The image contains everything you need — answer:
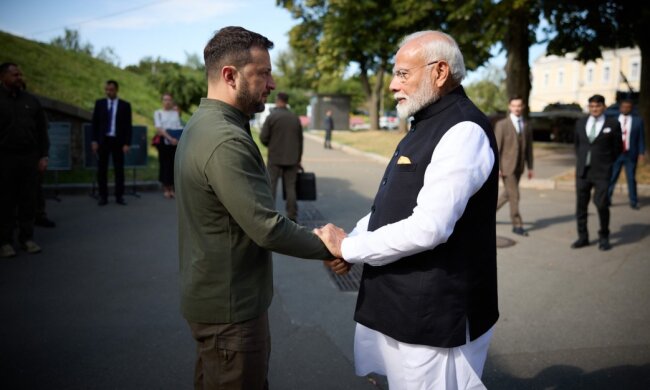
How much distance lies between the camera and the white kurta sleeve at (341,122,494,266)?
211cm

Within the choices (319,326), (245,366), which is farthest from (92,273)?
(245,366)

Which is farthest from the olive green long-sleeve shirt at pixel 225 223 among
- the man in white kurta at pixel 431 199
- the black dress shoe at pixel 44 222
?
the black dress shoe at pixel 44 222

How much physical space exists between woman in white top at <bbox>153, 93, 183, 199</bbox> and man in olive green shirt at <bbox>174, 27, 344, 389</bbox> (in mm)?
8919

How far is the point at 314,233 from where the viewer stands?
2.45 metres

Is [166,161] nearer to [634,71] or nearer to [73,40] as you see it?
[73,40]

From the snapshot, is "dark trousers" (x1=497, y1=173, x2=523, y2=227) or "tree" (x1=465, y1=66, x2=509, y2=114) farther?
"tree" (x1=465, y1=66, x2=509, y2=114)

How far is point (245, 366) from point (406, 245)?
86 centimetres

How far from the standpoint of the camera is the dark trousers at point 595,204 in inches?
292

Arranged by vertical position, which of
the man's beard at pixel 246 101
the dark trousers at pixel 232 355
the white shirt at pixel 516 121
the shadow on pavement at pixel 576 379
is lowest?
the shadow on pavement at pixel 576 379

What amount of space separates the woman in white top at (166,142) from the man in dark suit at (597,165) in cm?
749

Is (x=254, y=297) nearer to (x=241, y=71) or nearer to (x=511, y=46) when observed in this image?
(x=241, y=71)

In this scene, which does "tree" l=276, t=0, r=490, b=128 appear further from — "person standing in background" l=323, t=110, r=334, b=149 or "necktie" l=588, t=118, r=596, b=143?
"necktie" l=588, t=118, r=596, b=143

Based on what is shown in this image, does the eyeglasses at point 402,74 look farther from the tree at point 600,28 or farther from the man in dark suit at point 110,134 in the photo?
the tree at point 600,28

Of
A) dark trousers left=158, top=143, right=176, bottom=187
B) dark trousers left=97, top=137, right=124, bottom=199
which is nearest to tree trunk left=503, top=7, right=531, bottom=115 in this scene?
dark trousers left=158, top=143, right=176, bottom=187
